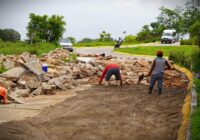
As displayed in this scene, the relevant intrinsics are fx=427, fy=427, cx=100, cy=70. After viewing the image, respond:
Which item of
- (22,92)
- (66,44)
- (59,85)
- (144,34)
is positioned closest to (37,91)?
(22,92)

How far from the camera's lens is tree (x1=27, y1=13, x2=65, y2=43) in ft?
151

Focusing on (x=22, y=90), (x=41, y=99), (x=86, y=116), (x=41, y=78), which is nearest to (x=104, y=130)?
(x=86, y=116)

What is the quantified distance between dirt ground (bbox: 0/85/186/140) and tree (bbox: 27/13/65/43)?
3307 centimetres

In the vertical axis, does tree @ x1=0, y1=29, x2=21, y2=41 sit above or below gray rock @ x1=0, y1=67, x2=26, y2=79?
above

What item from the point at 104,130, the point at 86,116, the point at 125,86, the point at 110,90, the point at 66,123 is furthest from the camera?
the point at 125,86

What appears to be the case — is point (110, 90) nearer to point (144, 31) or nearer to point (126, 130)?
point (126, 130)

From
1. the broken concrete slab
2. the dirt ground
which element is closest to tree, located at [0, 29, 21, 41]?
the broken concrete slab

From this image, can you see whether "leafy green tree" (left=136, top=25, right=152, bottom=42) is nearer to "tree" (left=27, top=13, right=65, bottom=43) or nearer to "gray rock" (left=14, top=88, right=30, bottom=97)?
"tree" (left=27, top=13, right=65, bottom=43)

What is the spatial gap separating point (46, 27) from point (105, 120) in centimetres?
3785

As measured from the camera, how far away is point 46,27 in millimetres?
46875

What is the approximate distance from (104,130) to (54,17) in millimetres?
38527

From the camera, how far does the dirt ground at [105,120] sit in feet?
28.2

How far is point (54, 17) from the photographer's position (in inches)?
1833

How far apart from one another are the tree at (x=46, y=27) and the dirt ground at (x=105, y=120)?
108ft
